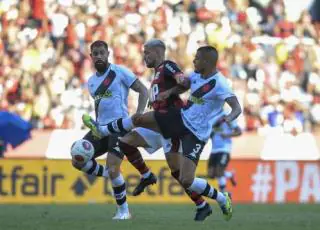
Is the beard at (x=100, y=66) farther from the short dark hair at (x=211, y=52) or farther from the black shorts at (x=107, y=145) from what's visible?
the short dark hair at (x=211, y=52)

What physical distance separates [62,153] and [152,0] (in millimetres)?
6390

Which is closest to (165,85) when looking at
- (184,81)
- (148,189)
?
(184,81)

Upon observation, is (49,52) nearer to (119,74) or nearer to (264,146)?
(264,146)

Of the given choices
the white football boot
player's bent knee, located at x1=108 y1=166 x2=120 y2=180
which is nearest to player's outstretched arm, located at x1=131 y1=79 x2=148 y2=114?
player's bent knee, located at x1=108 y1=166 x2=120 y2=180

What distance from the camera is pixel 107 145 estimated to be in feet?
42.1

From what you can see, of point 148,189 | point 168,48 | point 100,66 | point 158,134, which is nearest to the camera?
point 158,134

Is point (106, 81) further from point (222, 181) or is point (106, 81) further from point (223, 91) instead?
point (222, 181)

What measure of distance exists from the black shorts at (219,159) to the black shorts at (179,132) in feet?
24.8

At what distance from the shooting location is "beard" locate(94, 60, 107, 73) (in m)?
12.7

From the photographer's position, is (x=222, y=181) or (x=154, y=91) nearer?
(x=154, y=91)

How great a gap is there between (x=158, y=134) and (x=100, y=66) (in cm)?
123

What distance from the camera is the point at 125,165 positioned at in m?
19.9

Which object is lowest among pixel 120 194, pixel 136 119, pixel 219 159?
pixel 219 159

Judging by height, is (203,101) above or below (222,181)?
above
